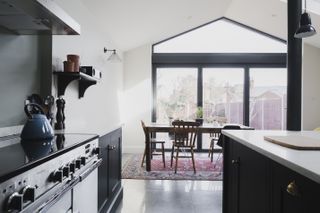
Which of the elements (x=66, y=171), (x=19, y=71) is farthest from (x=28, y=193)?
(x=19, y=71)

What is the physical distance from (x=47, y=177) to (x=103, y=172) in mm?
1301

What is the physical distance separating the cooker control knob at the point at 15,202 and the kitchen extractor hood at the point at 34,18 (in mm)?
986

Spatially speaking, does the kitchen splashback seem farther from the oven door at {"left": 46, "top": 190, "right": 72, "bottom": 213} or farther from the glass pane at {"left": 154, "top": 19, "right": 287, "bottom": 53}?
the glass pane at {"left": 154, "top": 19, "right": 287, "bottom": 53}

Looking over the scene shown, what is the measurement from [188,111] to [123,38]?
7.79ft

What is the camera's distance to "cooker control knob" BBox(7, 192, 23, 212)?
81 centimetres

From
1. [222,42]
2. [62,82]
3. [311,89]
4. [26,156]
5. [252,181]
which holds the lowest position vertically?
[252,181]

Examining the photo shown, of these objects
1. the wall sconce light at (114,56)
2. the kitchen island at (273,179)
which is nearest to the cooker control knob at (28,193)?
the kitchen island at (273,179)

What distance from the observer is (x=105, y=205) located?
2.41 m

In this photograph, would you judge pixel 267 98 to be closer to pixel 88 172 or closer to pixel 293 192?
pixel 88 172

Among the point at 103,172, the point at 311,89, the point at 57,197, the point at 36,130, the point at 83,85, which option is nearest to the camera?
the point at 57,197

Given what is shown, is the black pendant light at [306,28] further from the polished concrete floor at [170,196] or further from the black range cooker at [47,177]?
the polished concrete floor at [170,196]

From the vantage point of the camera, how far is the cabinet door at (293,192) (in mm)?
876

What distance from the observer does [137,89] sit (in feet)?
20.8

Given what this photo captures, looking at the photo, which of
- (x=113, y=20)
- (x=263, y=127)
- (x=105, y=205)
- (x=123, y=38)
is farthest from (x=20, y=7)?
(x=263, y=127)
